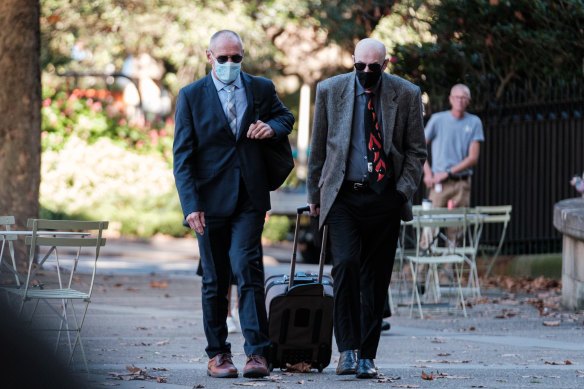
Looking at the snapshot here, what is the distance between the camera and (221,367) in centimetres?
654

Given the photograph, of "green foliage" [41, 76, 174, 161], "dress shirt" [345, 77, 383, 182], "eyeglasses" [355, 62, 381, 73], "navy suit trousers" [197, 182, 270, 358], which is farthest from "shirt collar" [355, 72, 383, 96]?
"green foliage" [41, 76, 174, 161]

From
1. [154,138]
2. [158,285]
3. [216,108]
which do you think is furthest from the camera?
[154,138]

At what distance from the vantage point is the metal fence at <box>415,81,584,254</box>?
1388cm

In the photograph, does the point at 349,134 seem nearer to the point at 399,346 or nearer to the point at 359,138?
the point at 359,138

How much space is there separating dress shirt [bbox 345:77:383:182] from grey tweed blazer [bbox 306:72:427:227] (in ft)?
0.15

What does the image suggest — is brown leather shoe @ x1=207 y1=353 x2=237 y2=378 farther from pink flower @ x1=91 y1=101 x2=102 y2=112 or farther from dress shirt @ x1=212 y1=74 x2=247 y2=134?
pink flower @ x1=91 y1=101 x2=102 y2=112

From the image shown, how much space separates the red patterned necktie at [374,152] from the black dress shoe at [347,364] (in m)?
0.95

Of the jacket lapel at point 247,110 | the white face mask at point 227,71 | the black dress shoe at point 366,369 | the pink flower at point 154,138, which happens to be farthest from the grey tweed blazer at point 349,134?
the pink flower at point 154,138

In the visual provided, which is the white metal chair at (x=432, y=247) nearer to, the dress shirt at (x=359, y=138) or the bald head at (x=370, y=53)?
the dress shirt at (x=359, y=138)

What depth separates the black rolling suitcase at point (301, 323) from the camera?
22.1ft

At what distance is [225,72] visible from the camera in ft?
21.5

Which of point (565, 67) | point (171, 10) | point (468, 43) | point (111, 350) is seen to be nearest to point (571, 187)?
point (565, 67)

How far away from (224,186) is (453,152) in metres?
5.38

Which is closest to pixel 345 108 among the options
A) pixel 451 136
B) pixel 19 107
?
pixel 451 136
